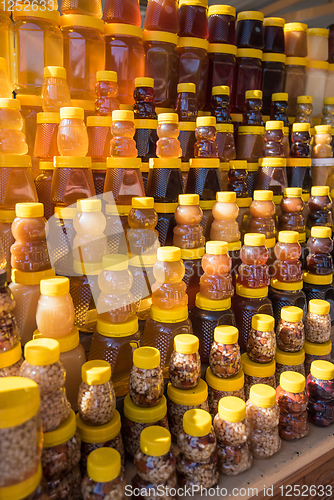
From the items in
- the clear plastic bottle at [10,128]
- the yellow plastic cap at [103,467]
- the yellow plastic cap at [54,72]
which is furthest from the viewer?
the yellow plastic cap at [54,72]

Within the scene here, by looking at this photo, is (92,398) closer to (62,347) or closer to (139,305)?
(62,347)

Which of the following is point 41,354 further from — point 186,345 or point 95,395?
point 186,345

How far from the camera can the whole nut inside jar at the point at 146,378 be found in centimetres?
86

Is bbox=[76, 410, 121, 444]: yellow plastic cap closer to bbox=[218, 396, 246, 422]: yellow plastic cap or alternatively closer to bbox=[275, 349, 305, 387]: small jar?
bbox=[218, 396, 246, 422]: yellow plastic cap

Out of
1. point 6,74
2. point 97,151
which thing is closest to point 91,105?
point 97,151

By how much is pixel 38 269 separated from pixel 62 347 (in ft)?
0.74

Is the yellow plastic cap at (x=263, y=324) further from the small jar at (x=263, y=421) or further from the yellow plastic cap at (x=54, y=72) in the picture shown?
the yellow plastic cap at (x=54, y=72)

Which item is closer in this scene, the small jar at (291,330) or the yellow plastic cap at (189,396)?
the yellow plastic cap at (189,396)

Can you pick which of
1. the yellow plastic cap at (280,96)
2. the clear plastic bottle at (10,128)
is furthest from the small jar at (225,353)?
the yellow plastic cap at (280,96)

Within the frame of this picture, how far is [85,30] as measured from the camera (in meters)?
1.32

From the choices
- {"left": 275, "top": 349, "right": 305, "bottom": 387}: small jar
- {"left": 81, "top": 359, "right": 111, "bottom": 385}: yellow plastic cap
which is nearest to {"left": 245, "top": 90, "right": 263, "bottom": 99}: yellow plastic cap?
{"left": 275, "top": 349, "right": 305, "bottom": 387}: small jar

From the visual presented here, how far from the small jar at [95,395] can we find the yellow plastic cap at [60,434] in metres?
0.06

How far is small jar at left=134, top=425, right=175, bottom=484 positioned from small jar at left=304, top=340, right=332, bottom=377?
680mm

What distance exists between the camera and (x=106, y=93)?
50.8 inches
